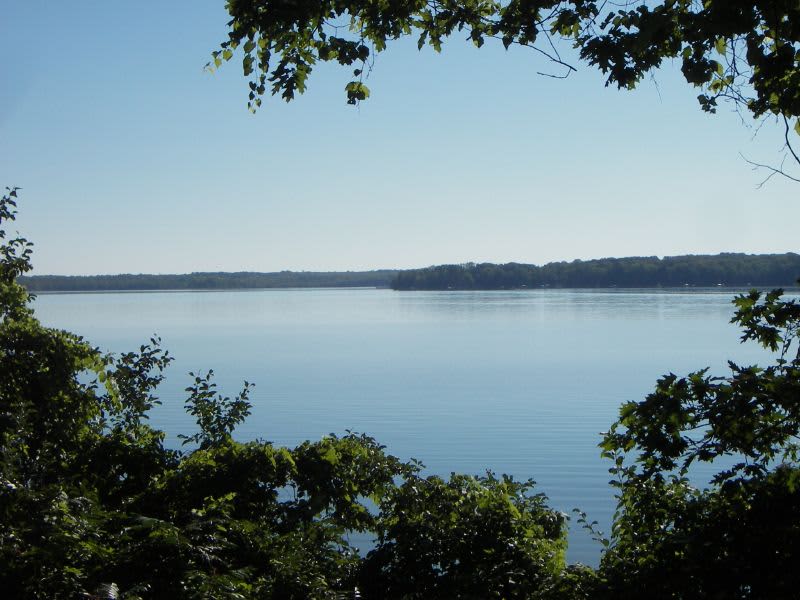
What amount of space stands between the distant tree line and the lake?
478 inches

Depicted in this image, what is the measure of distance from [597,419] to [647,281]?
264 feet

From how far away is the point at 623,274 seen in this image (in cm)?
9931

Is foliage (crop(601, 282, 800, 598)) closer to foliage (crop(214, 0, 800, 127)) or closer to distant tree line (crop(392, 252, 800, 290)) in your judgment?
foliage (crop(214, 0, 800, 127))

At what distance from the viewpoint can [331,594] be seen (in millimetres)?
4348

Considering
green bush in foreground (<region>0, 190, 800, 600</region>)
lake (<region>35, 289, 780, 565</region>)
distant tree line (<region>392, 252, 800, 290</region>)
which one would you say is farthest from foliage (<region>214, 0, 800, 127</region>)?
distant tree line (<region>392, 252, 800, 290</region>)

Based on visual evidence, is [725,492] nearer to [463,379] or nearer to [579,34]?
Result: [579,34]

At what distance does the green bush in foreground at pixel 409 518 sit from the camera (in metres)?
3.97

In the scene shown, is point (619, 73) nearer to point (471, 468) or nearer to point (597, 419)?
point (471, 468)

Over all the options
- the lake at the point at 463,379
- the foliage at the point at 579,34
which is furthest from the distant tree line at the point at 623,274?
the foliage at the point at 579,34

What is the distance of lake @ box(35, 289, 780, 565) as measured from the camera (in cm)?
1611

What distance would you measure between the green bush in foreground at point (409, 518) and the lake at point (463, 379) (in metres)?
5.59

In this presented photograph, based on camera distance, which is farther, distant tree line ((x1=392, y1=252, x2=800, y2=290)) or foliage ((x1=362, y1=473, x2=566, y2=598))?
distant tree line ((x1=392, y1=252, x2=800, y2=290))

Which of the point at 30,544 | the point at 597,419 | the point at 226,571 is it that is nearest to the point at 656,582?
the point at 226,571

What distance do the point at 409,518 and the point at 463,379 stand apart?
21.9 metres
